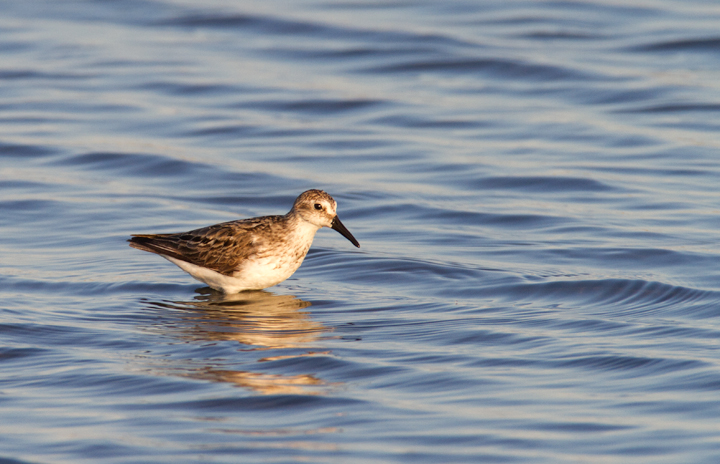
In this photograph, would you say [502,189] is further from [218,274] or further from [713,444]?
[713,444]

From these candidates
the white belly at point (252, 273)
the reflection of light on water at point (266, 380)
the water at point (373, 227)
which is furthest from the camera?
the white belly at point (252, 273)

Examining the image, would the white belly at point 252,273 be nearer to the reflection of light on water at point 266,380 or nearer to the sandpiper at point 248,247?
the sandpiper at point 248,247

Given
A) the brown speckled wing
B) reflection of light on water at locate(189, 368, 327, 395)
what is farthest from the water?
the brown speckled wing

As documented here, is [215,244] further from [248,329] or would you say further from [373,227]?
[373,227]

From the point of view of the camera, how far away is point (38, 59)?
2036 centimetres

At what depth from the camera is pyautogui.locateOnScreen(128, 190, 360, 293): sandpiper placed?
32.8ft

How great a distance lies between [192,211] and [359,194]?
2.09m

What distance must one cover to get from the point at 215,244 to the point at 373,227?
8.45ft

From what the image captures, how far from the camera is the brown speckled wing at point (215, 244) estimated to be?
9.99 metres

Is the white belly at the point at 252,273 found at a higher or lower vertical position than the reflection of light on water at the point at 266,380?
→ higher

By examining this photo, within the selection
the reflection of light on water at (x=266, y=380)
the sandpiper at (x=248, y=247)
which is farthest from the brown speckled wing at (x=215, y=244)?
the reflection of light on water at (x=266, y=380)

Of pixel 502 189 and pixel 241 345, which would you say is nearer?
pixel 241 345

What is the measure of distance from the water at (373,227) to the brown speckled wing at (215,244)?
388mm

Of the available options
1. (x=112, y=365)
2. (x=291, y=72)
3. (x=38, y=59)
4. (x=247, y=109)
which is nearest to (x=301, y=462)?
(x=112, y=365)
